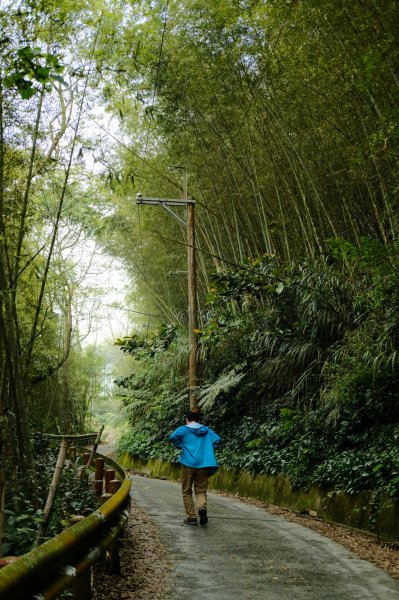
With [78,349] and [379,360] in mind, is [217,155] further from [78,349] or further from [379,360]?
[78,349]

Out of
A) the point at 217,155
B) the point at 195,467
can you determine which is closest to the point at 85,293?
the point at 217,155

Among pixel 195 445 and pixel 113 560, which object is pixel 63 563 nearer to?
pixel 113 560

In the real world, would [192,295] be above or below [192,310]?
above

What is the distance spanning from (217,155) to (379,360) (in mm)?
6932

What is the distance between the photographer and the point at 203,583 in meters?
4.06

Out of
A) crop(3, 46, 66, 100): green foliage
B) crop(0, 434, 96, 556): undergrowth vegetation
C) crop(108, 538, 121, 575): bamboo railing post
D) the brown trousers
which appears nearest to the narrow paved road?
the brown trousers

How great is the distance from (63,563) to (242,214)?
1148cm

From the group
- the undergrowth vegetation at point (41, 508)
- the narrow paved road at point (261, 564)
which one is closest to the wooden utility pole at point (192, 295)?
the undergrowth vegetation at point (41, 508)

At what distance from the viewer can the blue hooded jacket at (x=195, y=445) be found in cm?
655

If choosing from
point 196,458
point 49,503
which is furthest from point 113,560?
point 196,458

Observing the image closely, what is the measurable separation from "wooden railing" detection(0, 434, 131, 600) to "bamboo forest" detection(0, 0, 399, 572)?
83 centimetres

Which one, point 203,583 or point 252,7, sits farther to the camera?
point 252,7

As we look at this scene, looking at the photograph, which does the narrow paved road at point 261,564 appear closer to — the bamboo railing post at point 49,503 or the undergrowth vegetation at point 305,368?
the bamboo railing post at point 49,503

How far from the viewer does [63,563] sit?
260 centimetres
